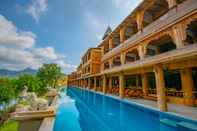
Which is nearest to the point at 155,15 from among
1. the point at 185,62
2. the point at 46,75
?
the point at 185,62

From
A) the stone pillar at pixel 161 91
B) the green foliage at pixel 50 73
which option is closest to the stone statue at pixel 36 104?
the stone pillar at pixel 161 91

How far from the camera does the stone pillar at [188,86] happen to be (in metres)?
11.0

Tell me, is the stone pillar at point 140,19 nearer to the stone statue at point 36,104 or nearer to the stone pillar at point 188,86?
the stone pillar at point 188,86

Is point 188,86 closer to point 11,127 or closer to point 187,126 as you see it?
point 187,126

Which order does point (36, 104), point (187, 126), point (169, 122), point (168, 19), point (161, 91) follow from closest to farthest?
point (36, 104)
point (187, 126)
point (169, 122)
point (161, 91)
point (168, 19)

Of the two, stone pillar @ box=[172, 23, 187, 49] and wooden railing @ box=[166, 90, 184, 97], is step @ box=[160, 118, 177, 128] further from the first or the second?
wooden railing @ box=[166, 90, 184, 97]

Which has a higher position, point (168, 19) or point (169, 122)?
point (168, 19)

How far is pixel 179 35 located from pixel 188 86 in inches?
177

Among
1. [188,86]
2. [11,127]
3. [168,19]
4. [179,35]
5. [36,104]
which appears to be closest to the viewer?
[36,104]

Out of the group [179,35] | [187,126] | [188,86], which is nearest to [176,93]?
[188,86]

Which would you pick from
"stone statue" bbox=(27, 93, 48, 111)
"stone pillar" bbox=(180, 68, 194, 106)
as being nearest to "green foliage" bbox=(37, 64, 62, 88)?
"stone pillar" bbox=(180, 68, 194, 106)

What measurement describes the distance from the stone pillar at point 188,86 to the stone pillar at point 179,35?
3.54 meters

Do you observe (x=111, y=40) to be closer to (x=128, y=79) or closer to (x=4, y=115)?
(x=128, y=79)

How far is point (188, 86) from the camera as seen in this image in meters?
11.2
